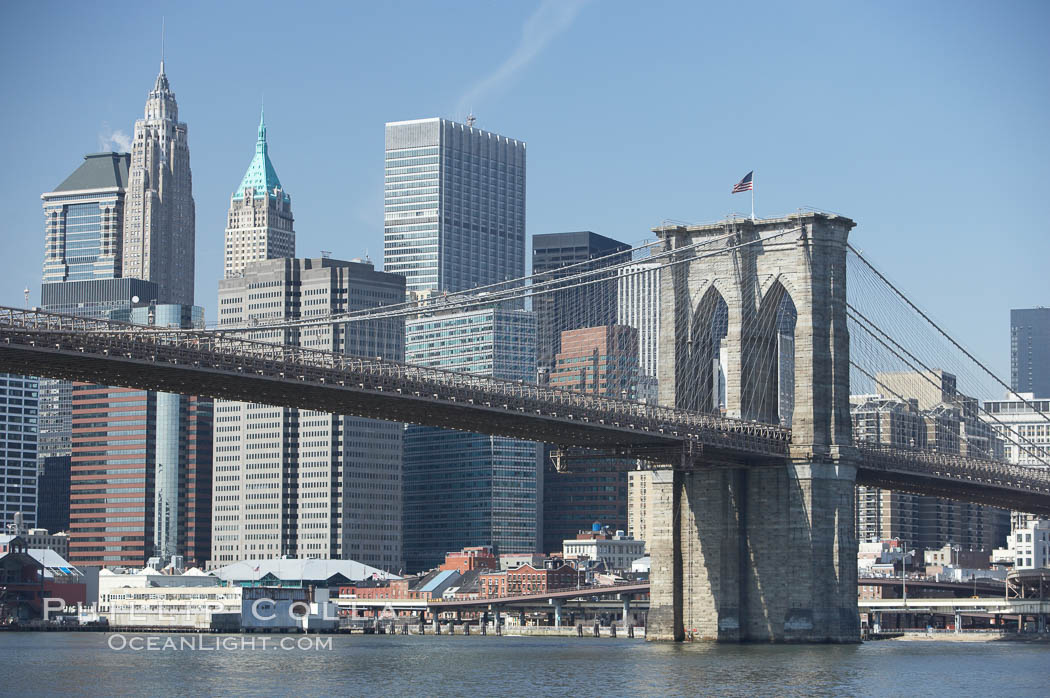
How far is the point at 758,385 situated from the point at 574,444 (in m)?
11.8

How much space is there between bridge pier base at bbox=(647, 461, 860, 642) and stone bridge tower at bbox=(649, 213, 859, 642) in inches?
2.6

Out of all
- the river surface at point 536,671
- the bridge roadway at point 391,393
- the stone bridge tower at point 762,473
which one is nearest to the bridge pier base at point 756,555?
the stone bridge tower at point 762,473

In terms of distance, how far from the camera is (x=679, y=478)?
93125 millimetres

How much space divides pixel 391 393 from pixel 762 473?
22288 mm

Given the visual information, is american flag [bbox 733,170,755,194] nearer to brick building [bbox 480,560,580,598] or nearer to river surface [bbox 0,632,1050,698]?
river surface [bbox 0,632,1050,698]

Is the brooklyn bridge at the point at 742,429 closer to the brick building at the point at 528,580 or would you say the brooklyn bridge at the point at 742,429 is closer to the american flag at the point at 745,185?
the american flag at the point at 745,185

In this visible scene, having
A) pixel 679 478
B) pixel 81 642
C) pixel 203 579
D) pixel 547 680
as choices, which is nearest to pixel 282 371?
pixel 547 680

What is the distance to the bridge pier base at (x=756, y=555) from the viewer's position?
9019cm

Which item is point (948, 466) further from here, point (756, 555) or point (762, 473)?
point (756, 555)

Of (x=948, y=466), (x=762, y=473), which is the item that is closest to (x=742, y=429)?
(x=762, y=473)

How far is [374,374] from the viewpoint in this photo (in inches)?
3076

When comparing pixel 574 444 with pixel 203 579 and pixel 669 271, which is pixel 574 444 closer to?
pixel 669 271

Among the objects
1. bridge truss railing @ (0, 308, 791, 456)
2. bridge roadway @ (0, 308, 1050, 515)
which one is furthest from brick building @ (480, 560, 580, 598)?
bridge truss railing @ (0, 308, 791, 456)

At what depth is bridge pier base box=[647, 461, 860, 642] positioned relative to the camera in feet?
296
